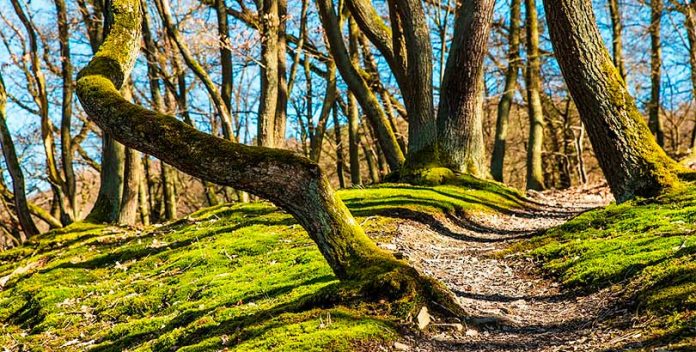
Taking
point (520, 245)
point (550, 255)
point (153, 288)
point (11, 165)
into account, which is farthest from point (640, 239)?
point (11, 165)

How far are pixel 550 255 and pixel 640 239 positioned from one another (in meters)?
1.11

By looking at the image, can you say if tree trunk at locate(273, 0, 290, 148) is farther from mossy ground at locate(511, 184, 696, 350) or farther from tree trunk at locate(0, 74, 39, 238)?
mossy ground at locate(511, 184, 696, 350)

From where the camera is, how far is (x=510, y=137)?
3341cm

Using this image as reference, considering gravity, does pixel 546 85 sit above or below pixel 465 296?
above

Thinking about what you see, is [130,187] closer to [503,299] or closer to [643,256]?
[503,299]

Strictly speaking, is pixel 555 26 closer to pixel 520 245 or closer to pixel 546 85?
pixel 520 245

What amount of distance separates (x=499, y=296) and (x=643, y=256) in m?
1.42

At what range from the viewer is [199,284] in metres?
6.97

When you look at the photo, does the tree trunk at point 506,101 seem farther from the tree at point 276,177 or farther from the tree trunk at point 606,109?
the tree at point 276,177

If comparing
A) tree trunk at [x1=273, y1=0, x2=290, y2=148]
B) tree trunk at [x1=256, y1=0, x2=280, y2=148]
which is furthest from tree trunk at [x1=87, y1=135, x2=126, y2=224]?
tree trunk at [x1=273, y1=0, x2=290, y2=148]

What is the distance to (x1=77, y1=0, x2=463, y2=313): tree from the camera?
437 centimetres

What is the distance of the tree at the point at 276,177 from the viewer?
4.37 m

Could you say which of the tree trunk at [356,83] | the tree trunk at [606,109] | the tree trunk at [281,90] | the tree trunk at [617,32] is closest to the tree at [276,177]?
the tree trunk at [606,109]

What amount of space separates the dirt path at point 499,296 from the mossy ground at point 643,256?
0.79ft
